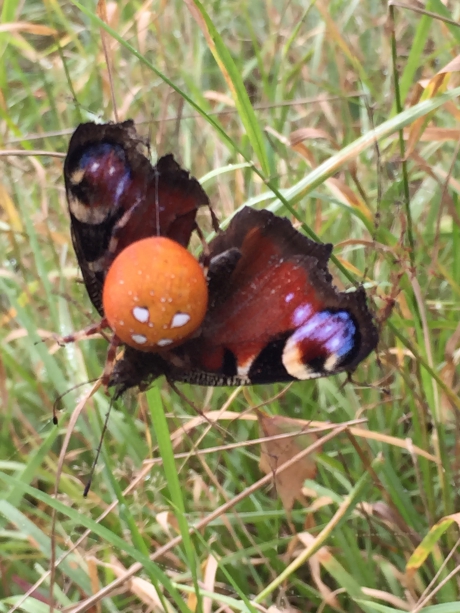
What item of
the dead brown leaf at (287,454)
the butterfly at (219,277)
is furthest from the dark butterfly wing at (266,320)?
the dead brown leaf at (287,454)

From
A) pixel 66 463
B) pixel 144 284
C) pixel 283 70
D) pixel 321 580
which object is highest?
pixel 283 70

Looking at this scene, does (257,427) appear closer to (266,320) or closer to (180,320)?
(266,320)

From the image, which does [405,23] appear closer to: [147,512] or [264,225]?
[264,225]

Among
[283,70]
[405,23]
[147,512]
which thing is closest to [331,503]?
[147,512]

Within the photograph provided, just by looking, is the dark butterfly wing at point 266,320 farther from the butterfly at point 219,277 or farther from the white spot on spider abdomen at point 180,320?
the white spot on spider abdomen at point 180,320

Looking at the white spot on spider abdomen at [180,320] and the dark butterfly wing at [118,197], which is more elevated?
the dark butterfly wing at [118,197]

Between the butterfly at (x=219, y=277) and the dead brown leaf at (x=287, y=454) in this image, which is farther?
the dead brown leaf at (x=287, y=454)

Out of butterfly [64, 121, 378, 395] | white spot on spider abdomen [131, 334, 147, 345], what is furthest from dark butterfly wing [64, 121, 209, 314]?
white spot on spider abdomen [131, 334, 147, 345]

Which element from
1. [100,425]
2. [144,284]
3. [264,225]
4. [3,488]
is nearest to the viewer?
[144,284]
